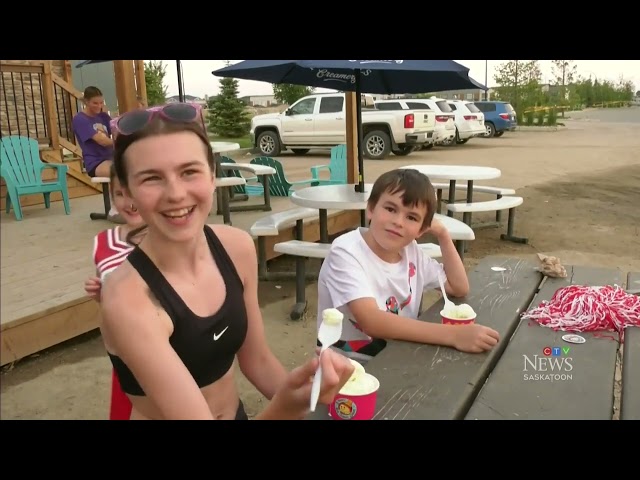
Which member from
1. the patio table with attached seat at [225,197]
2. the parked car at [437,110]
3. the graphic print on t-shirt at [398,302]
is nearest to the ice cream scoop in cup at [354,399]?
the graphic print on t-shirt at [398,302]

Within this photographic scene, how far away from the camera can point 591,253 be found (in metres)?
5.19

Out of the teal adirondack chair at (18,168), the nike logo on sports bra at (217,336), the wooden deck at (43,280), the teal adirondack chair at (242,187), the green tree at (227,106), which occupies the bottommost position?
the teal adirondack chair at (242,187)

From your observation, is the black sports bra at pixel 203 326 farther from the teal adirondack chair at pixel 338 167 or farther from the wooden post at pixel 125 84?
the teal adirondack chair at pixel 338 167

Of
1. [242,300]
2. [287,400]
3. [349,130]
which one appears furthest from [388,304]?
[349,130]

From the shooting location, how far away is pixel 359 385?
3.51 ft

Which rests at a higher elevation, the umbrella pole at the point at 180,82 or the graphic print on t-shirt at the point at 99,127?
the umbrella pole at the point at 180,82

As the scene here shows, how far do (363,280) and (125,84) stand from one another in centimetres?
87

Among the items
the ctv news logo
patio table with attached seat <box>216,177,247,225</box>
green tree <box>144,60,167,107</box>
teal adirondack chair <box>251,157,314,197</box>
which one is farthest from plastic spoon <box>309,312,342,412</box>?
teal adirondack chair <box>251,157,314,197</box>

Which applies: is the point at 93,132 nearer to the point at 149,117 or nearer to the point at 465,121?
the point at 149,117

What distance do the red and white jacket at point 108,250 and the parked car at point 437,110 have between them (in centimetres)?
1293

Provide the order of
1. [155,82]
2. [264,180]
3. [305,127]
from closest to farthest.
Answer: [155,82]
[264,180]
[305,127]

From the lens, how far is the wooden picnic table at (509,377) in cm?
118

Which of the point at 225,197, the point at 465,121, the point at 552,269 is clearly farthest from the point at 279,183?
→ the point at 465,121
